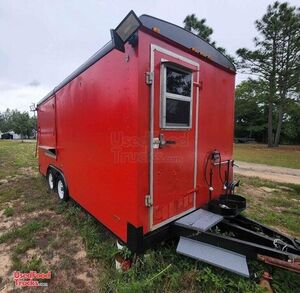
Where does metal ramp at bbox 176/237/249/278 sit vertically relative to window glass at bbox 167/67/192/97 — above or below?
below

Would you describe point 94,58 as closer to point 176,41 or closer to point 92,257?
point 176,41

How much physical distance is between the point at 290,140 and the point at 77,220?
37.2 metres

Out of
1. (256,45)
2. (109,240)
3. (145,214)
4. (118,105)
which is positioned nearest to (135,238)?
(145,214)

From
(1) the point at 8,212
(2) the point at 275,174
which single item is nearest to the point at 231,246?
(1) the point at 8,212

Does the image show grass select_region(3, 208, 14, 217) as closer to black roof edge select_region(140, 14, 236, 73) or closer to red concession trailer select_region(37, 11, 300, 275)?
red concession trailer select_region(37, 11, 300, 275)

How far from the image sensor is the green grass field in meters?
2.41

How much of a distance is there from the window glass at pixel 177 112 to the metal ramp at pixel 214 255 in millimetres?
1452

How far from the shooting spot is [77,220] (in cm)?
409

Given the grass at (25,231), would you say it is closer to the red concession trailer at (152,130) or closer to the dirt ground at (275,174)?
the red concession trailer at (152,130)

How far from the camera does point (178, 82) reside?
278cm

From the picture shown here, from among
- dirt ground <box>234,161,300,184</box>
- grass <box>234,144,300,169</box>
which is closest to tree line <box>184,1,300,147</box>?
grass <box>234,144,300,169</box>

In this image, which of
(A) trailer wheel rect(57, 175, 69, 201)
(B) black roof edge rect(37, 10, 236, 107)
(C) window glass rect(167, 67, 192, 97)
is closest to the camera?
(B) black roof edge rect(37, 10, 236, 107)

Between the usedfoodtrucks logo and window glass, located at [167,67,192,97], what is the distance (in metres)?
2.69

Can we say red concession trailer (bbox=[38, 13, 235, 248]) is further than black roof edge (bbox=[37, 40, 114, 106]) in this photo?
No
